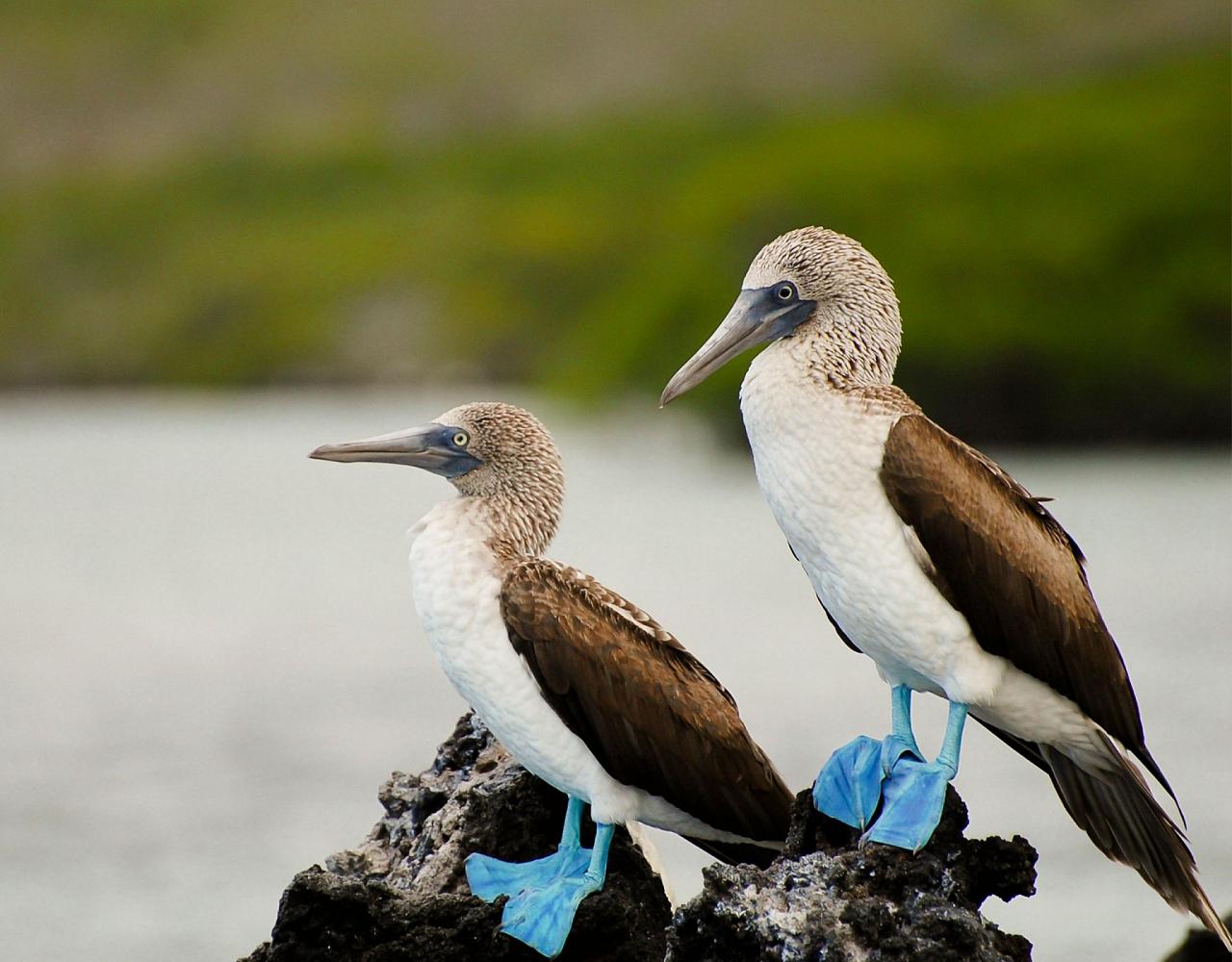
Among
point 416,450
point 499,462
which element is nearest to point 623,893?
point 499,462

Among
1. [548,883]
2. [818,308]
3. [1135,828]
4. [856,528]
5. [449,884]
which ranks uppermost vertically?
[818,308]

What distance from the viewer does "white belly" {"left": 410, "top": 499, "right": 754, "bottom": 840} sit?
14.7 ft

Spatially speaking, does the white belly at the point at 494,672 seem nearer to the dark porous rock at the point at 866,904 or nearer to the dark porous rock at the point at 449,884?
the dark porous rock at the point at 449,884

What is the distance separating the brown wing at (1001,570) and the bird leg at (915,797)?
25cm

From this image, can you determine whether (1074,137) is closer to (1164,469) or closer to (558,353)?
(1164,469)

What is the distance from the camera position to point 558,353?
1409 inches

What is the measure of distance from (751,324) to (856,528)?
66 centimetres

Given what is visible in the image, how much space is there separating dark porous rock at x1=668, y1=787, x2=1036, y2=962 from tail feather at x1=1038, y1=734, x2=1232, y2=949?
0.45 meters

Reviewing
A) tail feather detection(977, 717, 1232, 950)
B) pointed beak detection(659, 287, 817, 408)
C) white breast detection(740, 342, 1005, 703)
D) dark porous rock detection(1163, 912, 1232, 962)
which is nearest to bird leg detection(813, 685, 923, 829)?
white breast detection(740, 342, 1005, 703)

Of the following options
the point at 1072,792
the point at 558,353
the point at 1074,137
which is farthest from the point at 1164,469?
the point at 1072,792

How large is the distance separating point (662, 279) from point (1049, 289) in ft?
19.6

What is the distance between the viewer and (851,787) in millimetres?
4238

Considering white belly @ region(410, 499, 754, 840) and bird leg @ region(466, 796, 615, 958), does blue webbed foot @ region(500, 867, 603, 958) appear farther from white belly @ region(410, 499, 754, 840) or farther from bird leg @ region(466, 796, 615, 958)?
white belly @ region(410, 499, 754, 840)

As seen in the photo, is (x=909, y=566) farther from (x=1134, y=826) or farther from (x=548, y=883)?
(x=548, y=883)
